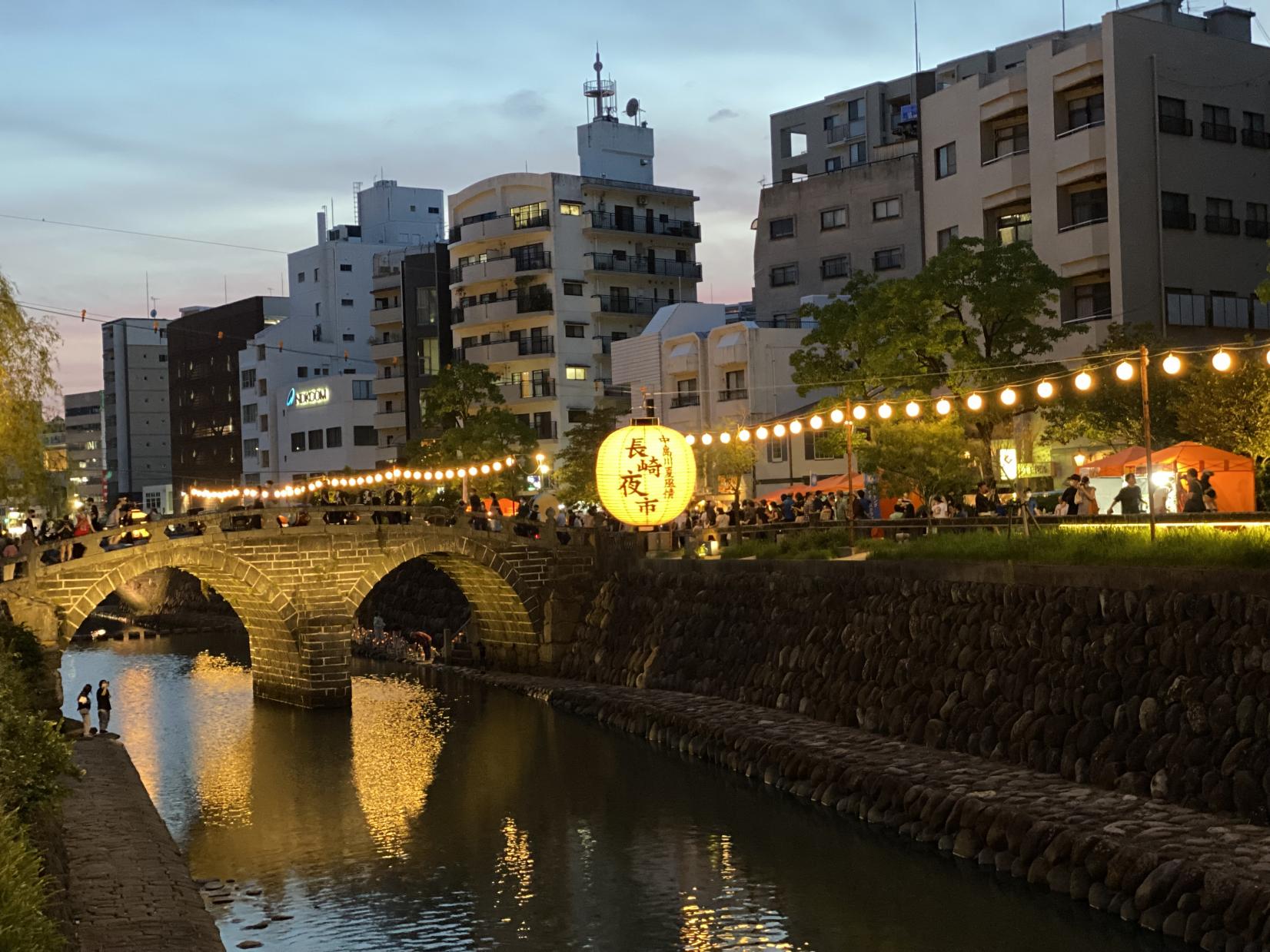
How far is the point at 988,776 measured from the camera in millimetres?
23000

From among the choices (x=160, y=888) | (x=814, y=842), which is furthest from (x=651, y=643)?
(x=160, y=888)

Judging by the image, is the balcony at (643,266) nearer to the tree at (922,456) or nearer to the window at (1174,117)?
the window at (1174,117)

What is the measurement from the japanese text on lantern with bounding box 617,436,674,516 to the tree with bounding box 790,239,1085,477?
36.7ft

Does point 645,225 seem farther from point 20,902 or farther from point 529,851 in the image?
point 20,902

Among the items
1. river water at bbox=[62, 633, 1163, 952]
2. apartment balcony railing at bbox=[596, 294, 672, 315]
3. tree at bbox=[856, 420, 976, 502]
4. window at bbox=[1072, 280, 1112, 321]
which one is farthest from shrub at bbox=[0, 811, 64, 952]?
apartment balcony railing at bbox=[596, 294, 672, 315]

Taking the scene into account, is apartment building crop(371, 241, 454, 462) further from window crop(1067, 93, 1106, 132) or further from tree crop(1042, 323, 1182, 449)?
tree crop(1042, 323, 1182, 449)

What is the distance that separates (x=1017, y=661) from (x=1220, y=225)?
86.8 ft

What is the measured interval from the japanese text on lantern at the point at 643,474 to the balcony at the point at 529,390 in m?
40.5

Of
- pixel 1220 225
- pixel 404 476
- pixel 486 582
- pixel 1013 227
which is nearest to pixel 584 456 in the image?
pixel 404 476

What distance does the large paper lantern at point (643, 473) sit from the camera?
29.7 meters

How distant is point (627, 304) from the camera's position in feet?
238

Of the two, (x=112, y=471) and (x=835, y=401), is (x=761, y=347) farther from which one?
(x=112, y=471)

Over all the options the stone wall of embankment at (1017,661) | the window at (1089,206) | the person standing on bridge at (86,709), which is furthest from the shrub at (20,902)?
the window at (1089,206)

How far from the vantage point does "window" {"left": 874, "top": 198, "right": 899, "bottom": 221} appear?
59.0m
